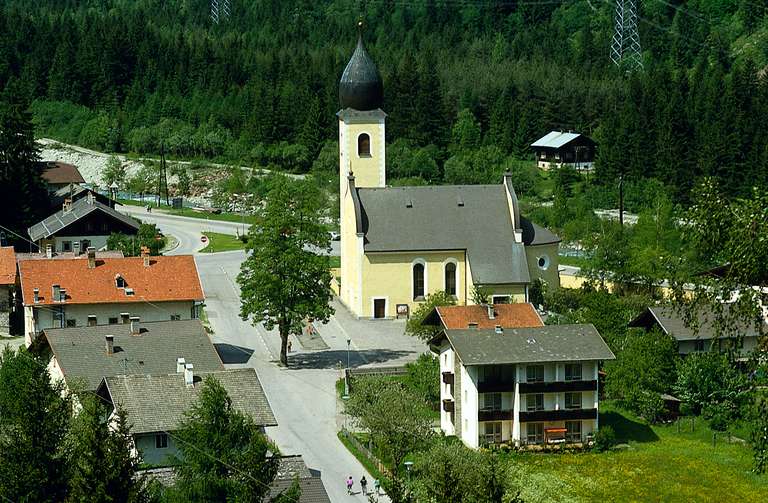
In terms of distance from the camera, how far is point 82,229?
74688 mm

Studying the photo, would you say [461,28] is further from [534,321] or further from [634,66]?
[534,321]

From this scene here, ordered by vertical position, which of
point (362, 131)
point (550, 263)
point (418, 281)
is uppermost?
point (362, 131)

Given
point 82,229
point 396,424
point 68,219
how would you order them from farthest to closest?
point 68,219 < point 82,229 < point 396,424

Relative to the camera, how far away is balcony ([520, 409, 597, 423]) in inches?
1834

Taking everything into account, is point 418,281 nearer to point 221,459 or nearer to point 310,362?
point 310,362

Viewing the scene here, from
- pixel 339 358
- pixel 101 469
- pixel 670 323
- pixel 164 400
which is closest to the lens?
pixel 101 469

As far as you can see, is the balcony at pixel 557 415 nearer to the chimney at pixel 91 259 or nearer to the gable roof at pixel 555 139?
the chimney at pixel 91 259

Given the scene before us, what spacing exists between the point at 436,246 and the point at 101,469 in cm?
3392

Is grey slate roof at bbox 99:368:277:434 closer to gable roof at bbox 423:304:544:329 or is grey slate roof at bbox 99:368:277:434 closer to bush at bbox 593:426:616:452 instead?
bush at bbox 593:426:616:452

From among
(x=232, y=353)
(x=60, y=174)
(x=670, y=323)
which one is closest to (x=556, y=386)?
(x=670, y=323)

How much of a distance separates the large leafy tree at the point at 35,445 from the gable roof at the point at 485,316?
17782mm

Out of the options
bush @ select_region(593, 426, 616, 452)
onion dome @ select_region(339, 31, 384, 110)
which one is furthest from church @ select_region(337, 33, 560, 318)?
bush @ select_region(593, 426, 616, 452)

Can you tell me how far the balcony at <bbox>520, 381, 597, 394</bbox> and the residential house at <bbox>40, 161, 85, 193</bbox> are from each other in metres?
51.4

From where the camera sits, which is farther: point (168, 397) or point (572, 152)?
point (572, 152)
